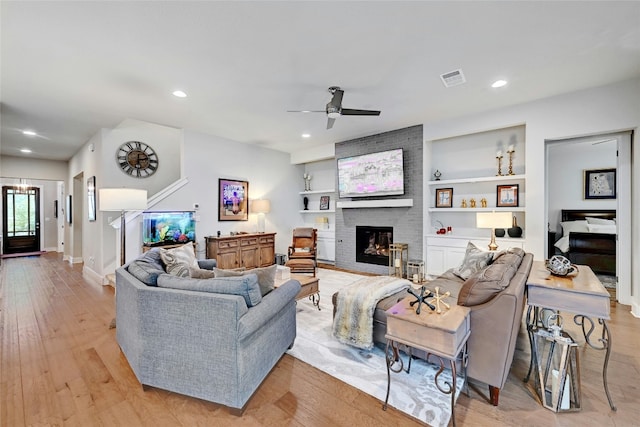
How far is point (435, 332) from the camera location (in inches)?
65.6

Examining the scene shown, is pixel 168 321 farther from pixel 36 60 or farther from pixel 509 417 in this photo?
pixel 36 60

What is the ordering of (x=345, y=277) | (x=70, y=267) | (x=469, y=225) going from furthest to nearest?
(x=70, y=267) → (x=345, y=277) → (x=469, y=225)

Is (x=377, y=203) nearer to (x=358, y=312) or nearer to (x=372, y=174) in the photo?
(x=372, y=174)

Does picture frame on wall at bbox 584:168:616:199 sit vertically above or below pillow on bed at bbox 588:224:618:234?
above

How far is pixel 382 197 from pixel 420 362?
3.83 m

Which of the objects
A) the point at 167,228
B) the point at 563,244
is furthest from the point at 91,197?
the point at 563,244

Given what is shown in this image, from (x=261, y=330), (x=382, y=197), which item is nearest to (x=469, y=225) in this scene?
(x=382, y=197)

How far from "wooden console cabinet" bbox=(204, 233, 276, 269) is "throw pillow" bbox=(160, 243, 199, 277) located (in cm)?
195

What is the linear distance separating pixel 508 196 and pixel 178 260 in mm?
4956

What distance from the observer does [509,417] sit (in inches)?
70.5

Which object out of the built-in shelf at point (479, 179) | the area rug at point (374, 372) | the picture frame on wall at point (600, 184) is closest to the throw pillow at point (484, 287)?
the area rug at point (374, 372)

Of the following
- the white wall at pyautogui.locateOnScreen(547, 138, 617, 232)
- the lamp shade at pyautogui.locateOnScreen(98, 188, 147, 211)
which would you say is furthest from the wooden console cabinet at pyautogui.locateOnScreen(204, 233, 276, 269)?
the white wall at pyautogui.locateOnScreen(547, 138, 617, 232)

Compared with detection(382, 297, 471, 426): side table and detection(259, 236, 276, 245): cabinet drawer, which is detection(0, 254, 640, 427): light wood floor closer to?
detection(382, 297, 471, 426): side table

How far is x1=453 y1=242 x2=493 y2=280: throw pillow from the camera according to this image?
3330mm
